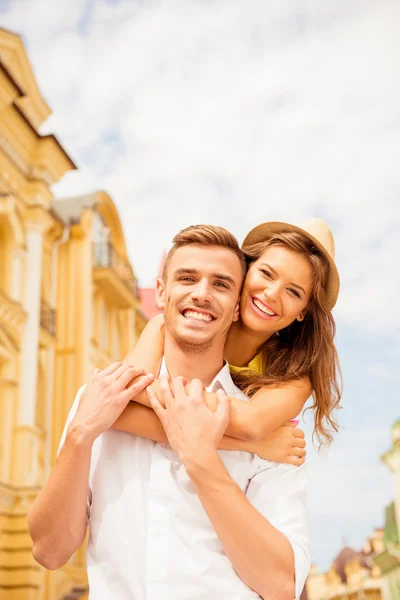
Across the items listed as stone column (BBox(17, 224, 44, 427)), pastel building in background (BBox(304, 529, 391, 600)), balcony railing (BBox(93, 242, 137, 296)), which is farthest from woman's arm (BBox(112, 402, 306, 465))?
pastel building in background (BBox(304, 529, 391, 600))

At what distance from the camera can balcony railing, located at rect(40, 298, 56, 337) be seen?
38.4 feet

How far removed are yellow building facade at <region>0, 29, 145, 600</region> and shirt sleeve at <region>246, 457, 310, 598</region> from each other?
817cm

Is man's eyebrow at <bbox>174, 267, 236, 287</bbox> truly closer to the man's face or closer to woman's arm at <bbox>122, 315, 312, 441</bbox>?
the man's face

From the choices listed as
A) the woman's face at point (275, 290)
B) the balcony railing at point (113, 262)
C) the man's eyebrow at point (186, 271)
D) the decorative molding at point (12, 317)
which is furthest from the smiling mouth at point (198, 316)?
the balcony railing at point (113, 262)

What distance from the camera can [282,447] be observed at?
208 centimetres

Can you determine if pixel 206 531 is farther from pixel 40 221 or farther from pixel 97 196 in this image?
pixel 97 196

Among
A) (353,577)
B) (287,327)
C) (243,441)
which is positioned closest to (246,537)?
(243,441)

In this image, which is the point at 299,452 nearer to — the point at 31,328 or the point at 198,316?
the point at 198,316

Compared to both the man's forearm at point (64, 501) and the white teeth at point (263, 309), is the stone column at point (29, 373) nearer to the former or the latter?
the white teeth at point (263, 309)

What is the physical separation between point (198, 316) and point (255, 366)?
698 mm

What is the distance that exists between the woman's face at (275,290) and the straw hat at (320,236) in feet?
0.25

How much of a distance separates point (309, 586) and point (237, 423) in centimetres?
3825

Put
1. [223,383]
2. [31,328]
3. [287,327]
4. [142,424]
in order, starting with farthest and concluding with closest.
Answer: [31,328] → [287,327] → [223,383] → [142,424]

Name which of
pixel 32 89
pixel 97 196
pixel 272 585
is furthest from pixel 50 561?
pixel 97 196
